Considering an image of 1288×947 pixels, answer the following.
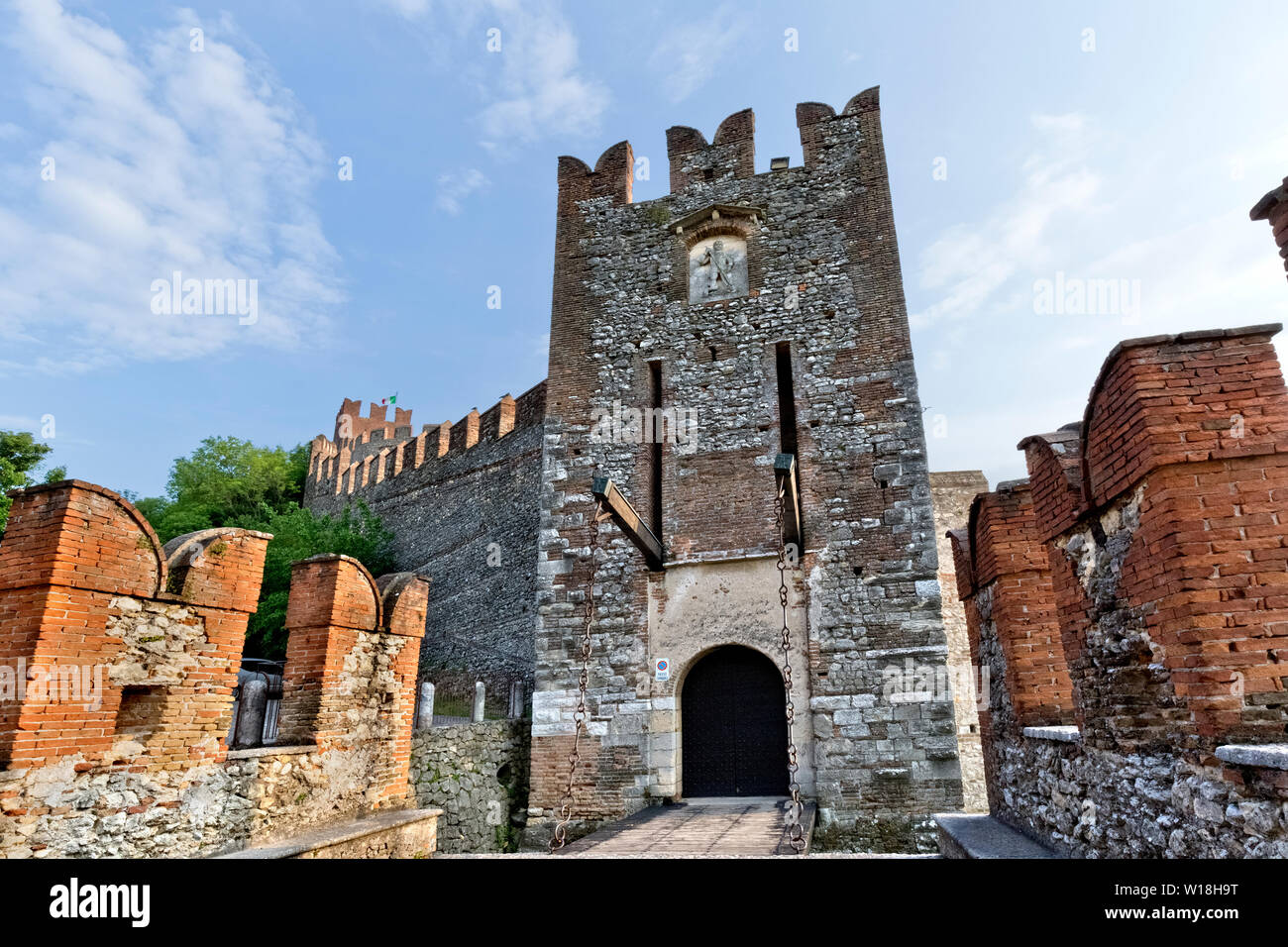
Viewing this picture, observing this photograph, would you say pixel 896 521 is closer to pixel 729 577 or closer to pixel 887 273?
pixel 729 577

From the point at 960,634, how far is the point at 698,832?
9.74 metres

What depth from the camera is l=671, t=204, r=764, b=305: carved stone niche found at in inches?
420

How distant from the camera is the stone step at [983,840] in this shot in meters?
3.72

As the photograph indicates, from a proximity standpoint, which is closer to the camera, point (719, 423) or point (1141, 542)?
point (1141, 542)

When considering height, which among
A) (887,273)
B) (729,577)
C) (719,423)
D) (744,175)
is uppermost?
(744,175)

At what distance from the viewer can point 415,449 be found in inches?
903

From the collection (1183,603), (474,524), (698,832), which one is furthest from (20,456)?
(1183,603)

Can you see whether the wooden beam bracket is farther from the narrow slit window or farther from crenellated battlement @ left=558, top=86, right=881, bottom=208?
crenellated battlement @ left=558, top=86, right=881, bottom=208

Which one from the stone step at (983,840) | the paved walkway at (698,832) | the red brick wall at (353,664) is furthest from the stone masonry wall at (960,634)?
the red brick wall at (353,664)

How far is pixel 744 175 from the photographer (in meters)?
11.1

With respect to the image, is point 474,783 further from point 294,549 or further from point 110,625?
point 294,549

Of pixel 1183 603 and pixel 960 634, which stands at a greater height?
pixel 960 634
